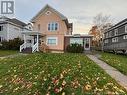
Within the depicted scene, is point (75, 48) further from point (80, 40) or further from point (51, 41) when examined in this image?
point (51, 41)

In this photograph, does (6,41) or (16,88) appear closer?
(16,88)

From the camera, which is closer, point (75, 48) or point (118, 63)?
point (118, 63)

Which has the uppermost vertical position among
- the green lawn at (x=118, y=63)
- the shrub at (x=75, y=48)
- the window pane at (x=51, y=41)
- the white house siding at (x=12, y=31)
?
the white house siding at (x=12, y=31)

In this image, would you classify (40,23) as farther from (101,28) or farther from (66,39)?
(101,28)

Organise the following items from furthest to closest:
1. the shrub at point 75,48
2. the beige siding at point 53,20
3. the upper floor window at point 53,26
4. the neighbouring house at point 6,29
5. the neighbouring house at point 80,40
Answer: the neighbouring house at point 6,29
the neighbouring house at point 80,40
the upper floor window at point 53,26
the beige siding at point 53,20
the shrub at point 75,48

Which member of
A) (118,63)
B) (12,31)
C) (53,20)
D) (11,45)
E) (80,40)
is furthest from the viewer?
(12,31)

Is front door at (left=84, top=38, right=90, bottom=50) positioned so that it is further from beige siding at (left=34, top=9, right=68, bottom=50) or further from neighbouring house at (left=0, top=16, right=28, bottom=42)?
neighbouring house at (left=0, top=16, right=28, bottom=42)

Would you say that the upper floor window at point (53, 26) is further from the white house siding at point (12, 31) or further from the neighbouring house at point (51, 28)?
the white house siding at point (12, 31)

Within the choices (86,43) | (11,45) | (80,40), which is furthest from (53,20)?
(11,45)

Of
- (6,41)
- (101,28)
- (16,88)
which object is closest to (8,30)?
(6,41)

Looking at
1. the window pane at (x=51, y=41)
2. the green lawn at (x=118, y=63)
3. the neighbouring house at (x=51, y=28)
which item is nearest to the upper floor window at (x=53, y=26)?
the neighbouring house at (x=51, y=28)

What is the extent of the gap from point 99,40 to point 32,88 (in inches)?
3199

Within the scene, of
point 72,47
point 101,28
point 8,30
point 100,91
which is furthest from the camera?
point 101,28

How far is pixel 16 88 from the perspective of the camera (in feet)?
29.1
